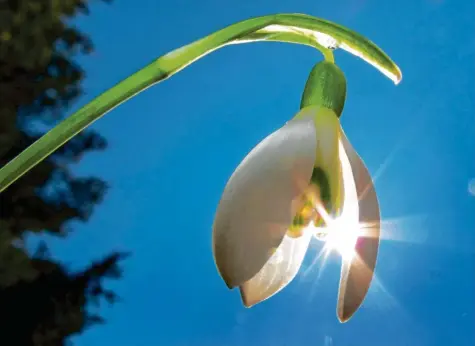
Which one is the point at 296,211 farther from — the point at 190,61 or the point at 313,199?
the point at 190,61

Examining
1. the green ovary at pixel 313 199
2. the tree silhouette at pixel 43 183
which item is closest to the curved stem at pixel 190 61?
the green ovary at pixel 313 199

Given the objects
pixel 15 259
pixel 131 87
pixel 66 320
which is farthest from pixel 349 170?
pixel 66 320

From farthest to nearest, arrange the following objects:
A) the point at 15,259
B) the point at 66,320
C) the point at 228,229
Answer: the point at 66,320 < the point at 15,259 < the point at 228,229

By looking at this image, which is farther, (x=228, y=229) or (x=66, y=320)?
(x=66, y=320)

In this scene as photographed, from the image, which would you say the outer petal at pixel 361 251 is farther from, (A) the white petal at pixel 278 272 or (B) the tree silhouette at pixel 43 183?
(B) the tree silhouette at pixel 43 183

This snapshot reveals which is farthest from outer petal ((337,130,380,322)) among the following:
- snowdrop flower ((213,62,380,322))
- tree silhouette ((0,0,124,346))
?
tree silhouette ((0,0,124,346))

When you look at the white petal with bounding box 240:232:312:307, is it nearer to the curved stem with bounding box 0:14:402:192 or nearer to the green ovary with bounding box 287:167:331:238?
the green ovary with bounding box 287:167:331:238

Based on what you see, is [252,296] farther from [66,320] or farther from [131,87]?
[66,320]

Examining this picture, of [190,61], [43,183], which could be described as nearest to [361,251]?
[190,61]
